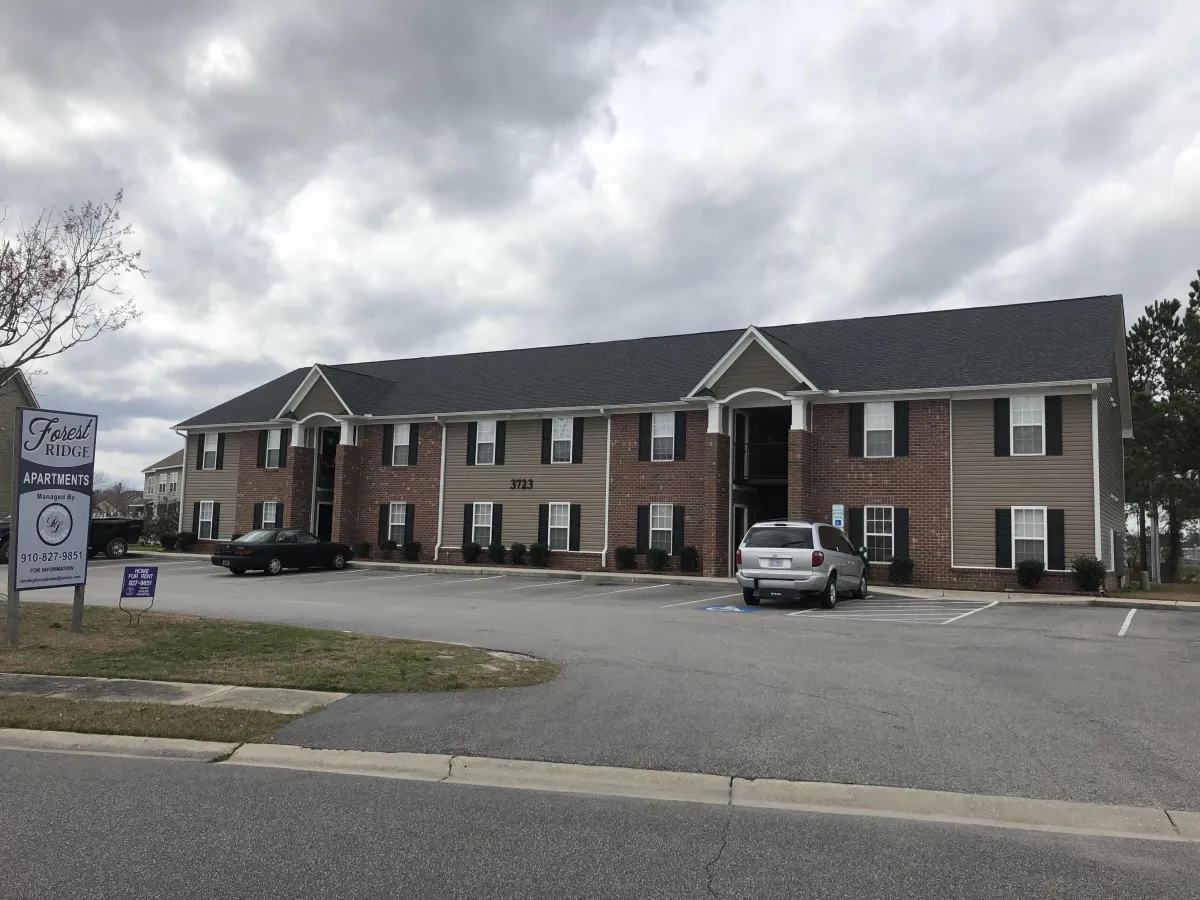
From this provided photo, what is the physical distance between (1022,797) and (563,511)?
84.1ft

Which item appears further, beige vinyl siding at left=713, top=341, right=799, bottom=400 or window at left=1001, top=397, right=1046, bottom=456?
beige vinyl siding at left=713, top=341, right=799, bottom=400

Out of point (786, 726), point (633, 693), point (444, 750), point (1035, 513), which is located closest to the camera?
point (444, 750)

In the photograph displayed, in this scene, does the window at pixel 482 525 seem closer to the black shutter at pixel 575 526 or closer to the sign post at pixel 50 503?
the black shutter at pixel 575 526

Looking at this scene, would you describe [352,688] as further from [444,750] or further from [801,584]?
[801,584]

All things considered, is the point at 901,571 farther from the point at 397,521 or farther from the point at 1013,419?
the point at 397,521

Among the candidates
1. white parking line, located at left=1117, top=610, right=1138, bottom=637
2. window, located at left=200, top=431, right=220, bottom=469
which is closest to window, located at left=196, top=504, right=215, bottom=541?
window, located at left=200, top=431, right=220, bottom=469

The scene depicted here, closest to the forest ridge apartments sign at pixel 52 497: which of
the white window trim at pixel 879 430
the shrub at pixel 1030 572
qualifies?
the white window trim at pixel 879 430

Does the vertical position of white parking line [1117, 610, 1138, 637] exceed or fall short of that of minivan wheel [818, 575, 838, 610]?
it falls short

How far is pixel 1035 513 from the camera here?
24.2m

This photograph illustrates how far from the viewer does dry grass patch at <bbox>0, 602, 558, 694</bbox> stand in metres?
9.48

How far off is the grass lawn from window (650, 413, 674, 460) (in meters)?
17.6

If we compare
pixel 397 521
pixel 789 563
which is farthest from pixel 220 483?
pixel 789 563

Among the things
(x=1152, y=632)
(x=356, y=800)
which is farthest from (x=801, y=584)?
(x=356, y=800)

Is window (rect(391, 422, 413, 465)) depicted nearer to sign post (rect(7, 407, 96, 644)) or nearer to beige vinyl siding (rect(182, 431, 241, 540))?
beige vinyl siding (rect(182, 431, 241, 540))
